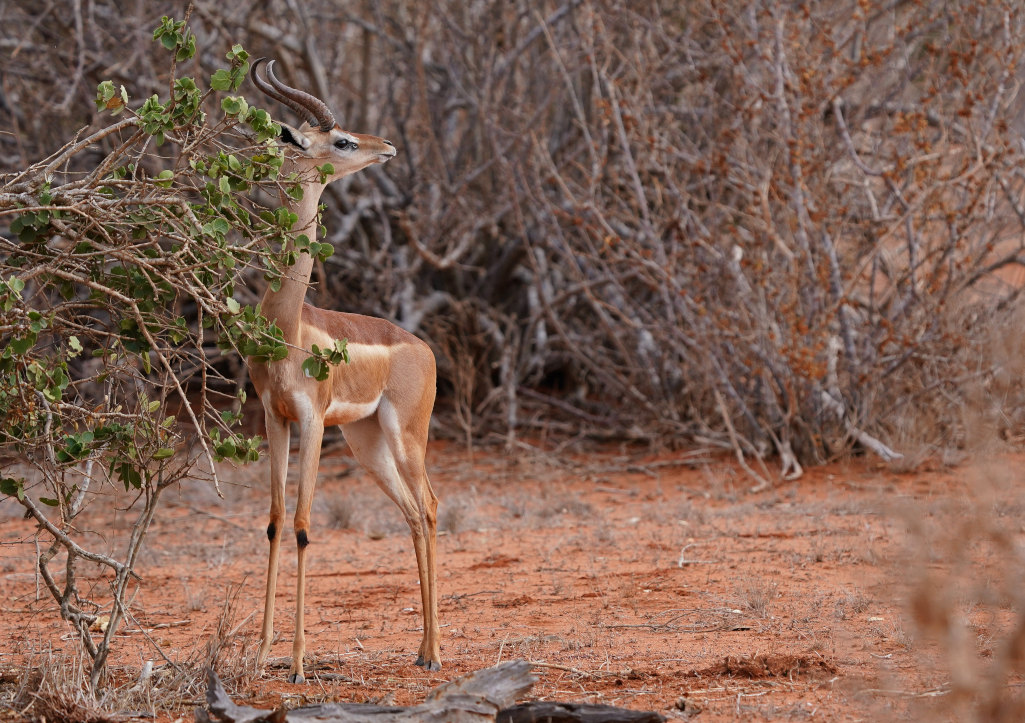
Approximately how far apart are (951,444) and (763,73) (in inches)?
144

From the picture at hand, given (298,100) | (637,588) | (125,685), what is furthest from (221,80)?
(637,588)

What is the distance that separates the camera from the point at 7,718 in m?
3.69

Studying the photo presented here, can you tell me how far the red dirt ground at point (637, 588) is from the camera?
380 centimetres

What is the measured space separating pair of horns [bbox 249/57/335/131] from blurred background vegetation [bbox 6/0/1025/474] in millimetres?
4270

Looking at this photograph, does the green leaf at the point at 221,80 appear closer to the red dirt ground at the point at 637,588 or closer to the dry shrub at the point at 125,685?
the dry shrub at the point at 125,685

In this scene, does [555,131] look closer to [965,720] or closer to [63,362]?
[63,362]

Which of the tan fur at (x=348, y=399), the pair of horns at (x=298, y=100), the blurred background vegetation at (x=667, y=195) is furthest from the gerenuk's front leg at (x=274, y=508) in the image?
the blurred background vegetation at (x=667, y=195)

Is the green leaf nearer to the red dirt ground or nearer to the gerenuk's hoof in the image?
the red dirt ground

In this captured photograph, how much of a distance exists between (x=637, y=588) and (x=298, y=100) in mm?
3000

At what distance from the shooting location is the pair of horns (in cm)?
503

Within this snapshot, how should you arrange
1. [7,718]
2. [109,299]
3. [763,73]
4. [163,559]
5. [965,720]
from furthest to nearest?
[763,73] → [163,559] → [109,299] → [7,718] → [965,720]

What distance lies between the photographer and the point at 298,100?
16.8 feet

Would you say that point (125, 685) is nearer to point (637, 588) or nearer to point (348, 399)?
point (348, 399)

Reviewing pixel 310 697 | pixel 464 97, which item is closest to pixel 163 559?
pixel 310 697
